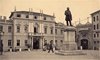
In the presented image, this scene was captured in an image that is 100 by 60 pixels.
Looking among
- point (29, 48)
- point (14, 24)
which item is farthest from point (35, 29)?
point (29, 48)

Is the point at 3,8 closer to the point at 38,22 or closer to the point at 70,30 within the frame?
the point at 70,30

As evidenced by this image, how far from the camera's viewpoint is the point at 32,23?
11281 millimetres

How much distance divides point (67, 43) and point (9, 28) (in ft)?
19.5

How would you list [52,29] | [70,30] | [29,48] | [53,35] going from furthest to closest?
[52,29] < [53,35] < [29,48] < [70,30]

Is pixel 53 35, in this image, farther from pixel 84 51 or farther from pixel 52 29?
pixel 84 51

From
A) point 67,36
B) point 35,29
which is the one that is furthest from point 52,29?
point 67,36

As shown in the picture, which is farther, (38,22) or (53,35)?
(38,22)

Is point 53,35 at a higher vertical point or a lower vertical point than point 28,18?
lower

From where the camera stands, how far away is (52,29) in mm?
11156

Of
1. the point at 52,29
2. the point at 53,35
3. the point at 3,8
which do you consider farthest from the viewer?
the point at 52,29

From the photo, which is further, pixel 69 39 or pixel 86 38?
pixel 69 39

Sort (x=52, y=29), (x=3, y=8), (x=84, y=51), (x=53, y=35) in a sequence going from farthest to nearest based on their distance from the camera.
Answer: (x=52, y=29) → (x=53, y=35) → (x=84, y=51) → (x=3, y=8)

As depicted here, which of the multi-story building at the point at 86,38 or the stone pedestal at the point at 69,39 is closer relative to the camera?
the multi-story building at the point at 86,38

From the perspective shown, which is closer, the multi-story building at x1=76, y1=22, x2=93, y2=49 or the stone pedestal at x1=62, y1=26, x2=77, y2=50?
the multi-story building at x1=76, y1=22, x2=93, y2=49
